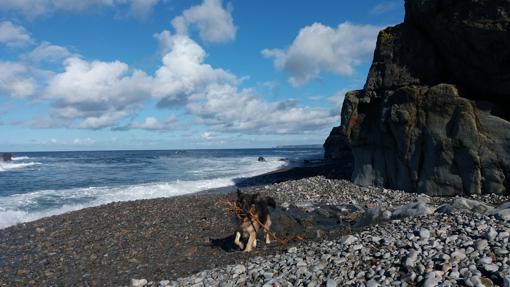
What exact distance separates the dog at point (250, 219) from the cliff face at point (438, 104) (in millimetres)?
10279

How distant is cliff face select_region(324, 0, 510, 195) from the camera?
17.4 m

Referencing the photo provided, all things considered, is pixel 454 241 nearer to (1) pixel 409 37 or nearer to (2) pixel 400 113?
(2) pixel 400 113

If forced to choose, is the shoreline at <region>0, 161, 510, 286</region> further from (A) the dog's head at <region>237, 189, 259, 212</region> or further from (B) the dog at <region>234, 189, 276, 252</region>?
(A) the dog's head at <region>237, 189, 259, 212</region>

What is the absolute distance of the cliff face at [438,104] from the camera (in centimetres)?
1738

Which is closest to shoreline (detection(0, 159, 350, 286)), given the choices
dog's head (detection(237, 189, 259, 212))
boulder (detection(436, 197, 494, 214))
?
dog's head (detection(237, 189, 259, 212))

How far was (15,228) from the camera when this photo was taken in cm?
1853

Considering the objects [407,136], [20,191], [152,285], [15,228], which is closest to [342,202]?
[407,136]

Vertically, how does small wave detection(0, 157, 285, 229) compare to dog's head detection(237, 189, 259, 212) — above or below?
below

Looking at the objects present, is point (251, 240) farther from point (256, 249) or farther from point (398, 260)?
point (398, 260)

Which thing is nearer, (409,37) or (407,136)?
(407,136)

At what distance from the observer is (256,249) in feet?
38.1

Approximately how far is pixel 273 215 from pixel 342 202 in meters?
5.10

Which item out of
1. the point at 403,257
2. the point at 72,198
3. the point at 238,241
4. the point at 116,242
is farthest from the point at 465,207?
the point at 72,198

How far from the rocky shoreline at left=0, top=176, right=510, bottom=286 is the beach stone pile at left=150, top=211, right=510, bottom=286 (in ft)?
0.09
